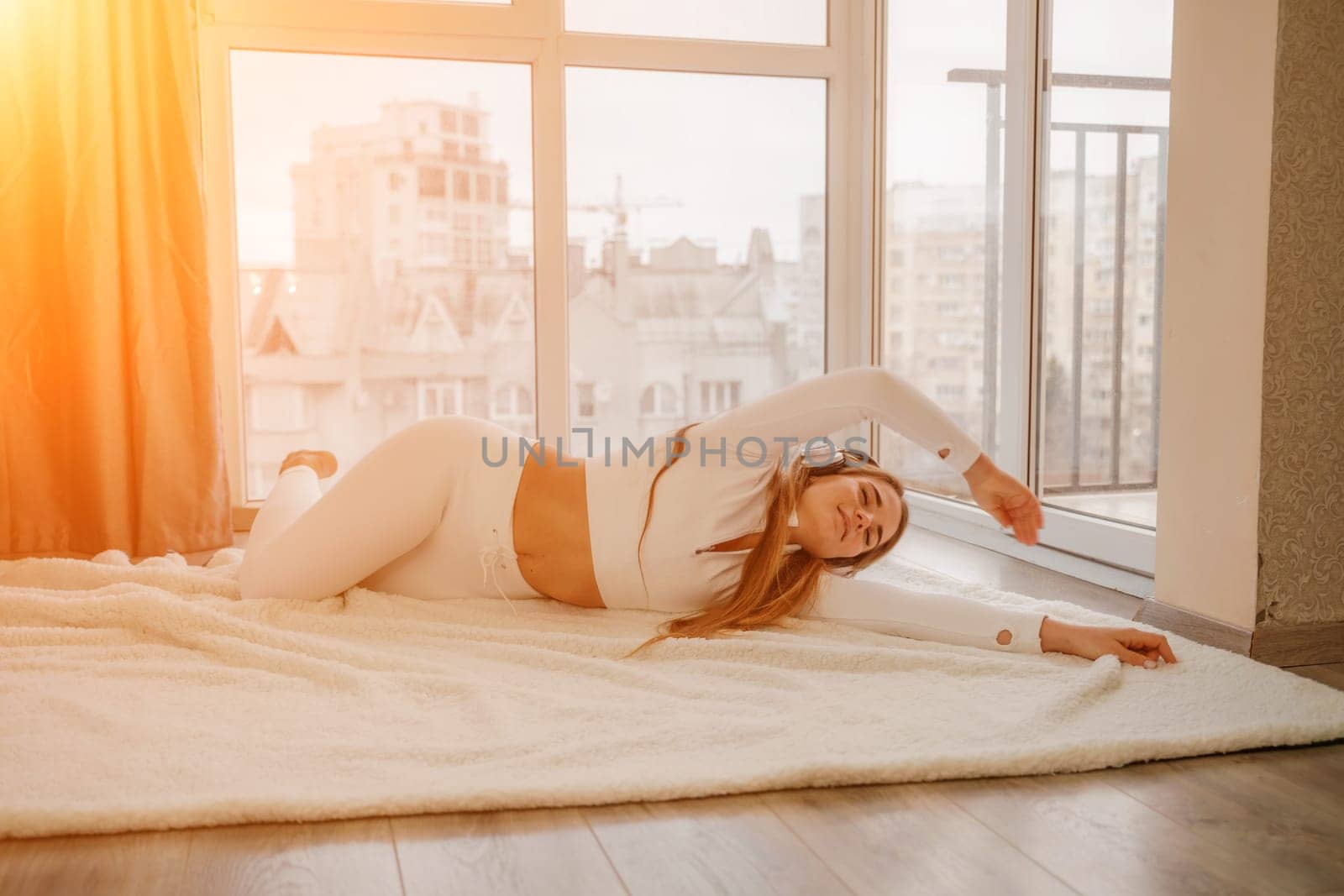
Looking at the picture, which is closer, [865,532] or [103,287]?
[865,532]

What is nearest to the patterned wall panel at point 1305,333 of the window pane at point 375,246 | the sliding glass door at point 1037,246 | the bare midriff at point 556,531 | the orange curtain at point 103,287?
the sliding glass door at point 1037,246

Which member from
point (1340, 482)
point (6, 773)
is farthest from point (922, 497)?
point (6, 773)

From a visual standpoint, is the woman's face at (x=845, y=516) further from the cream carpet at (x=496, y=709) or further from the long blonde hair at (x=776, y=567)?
the cream carpet at (x=496, y=709)

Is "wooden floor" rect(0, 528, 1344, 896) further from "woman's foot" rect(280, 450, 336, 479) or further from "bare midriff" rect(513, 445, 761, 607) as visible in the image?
"woman's foot" rect(280, 450, 336, 479)

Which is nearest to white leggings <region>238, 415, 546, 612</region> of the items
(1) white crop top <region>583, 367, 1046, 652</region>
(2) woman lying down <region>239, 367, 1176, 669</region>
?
(2) woman lying down <region>239, 367, 1176, 669</region>

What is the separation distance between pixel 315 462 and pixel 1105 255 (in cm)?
196

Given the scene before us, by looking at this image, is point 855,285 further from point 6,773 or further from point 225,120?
point 6,773

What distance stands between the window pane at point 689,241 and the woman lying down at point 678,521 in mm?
1654

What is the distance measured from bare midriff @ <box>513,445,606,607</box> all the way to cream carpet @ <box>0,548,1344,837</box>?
0.07 m

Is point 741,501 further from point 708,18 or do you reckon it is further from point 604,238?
point 708,18

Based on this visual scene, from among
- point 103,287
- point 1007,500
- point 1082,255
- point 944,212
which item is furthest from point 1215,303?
point 103,287

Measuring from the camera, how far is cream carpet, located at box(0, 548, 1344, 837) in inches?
47.5

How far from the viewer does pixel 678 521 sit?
1850 mm

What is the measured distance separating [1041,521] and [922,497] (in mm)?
1758
